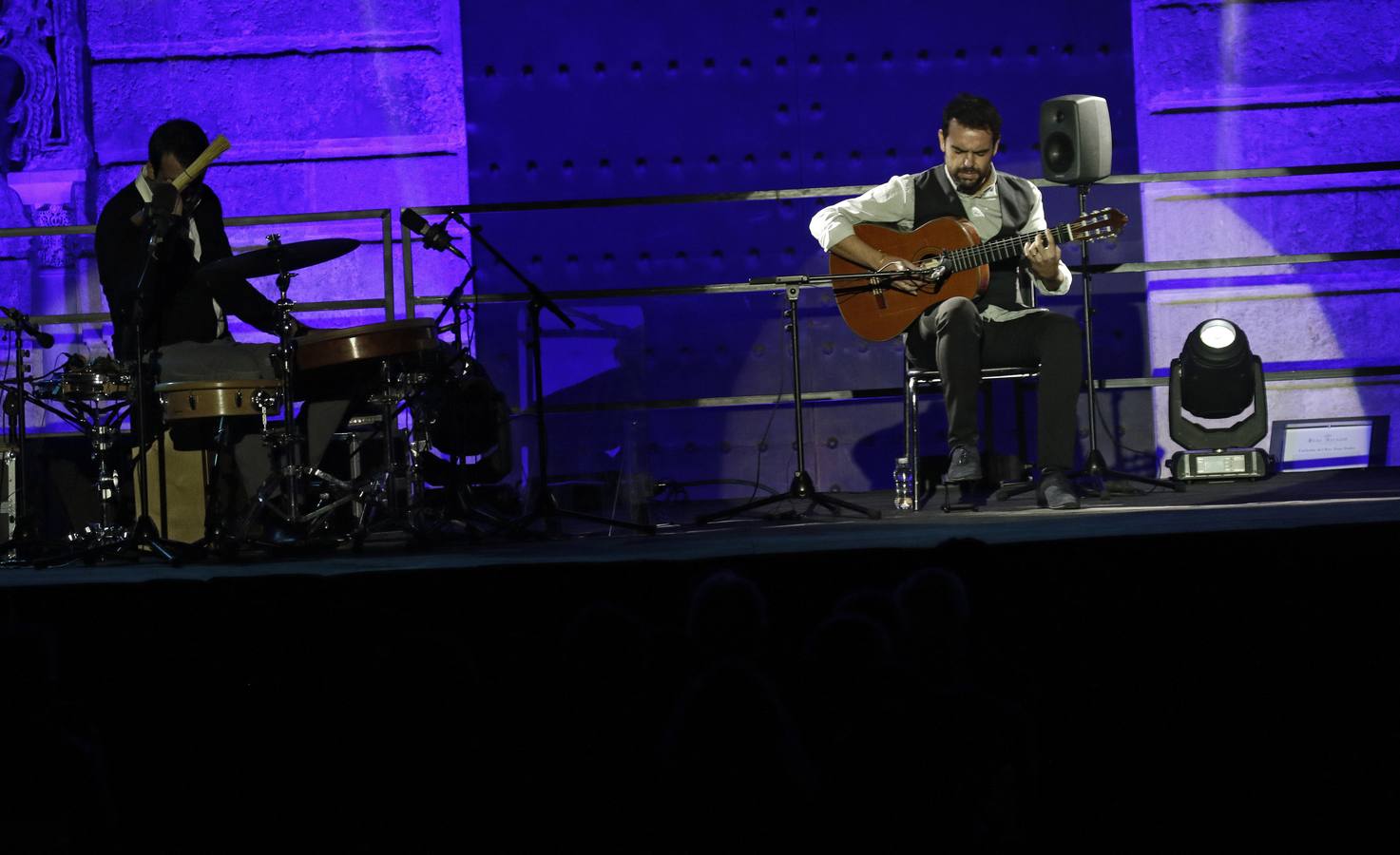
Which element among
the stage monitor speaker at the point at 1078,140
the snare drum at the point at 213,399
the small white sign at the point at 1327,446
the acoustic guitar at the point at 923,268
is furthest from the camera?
the small white sign at the point at 1327,446

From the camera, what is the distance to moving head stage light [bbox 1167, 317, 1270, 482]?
4.38 meters

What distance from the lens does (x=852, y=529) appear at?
291 cm

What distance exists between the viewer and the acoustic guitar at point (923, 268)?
386 cm

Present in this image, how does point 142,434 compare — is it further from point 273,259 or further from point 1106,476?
point 1106,476

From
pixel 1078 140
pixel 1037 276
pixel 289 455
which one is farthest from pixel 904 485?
pixel 289 455

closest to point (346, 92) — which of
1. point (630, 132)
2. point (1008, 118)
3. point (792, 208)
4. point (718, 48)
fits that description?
point (630, 132)

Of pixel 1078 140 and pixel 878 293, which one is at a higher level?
pixel 1078 140

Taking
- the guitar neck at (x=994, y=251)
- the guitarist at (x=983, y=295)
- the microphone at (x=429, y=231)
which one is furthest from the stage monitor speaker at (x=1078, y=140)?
the microphone at (x=429, y=231)

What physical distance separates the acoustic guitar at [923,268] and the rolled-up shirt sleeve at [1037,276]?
10 centimetres

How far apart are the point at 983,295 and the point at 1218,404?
3.40 ft

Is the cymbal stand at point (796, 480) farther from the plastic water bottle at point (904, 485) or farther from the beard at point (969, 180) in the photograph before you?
the beard at point (969, 180)

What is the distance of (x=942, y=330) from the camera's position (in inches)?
149

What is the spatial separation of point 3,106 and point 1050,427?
14.6ft

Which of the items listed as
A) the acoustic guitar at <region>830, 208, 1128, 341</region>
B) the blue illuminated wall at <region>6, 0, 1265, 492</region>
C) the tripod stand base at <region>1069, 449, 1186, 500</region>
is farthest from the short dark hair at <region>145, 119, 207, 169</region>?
the tripod stand base at <region>1069, 449, 1186, 500</region>
